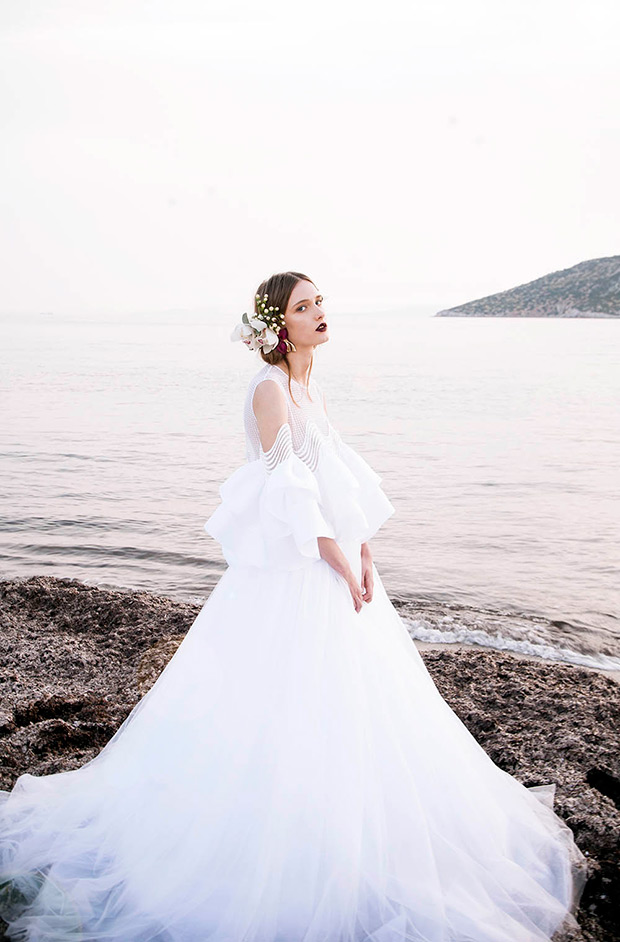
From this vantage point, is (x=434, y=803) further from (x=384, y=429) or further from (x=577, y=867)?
(x=384, y=429)

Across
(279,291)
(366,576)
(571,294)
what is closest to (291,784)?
(366,576)

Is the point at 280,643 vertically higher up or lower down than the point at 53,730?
higher up

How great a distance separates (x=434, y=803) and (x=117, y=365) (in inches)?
1262

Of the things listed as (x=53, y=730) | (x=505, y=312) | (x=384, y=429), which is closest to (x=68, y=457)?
(x=384, y=429)

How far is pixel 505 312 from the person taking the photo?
109750mm

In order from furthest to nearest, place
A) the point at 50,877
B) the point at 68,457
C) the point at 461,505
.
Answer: the point at 68,457, the point at 461,505, the point at 50,877

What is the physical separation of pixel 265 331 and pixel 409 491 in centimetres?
850

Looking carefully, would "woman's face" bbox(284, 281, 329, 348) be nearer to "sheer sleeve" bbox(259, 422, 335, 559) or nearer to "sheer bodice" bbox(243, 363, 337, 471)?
"sheer bodice" bbox(243, 363, 337, 471)

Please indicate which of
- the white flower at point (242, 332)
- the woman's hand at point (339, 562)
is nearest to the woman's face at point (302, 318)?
the white flower at point (242, 332)

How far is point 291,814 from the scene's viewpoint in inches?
109

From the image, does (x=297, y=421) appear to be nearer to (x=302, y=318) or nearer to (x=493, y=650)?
(x=302, y=318)

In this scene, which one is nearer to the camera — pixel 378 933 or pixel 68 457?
pixel 378 933

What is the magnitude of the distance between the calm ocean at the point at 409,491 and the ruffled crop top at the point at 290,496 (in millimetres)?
3302

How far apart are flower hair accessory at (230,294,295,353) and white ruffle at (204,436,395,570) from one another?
0.45 metres
